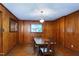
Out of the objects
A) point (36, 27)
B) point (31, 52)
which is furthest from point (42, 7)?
point (36, 27)

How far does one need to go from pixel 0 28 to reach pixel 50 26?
21.2 ft

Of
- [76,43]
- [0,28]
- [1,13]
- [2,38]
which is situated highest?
[1,13]

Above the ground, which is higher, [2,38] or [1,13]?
[1,13]

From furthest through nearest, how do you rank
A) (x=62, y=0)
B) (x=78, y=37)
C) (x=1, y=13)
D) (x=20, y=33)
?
(x=20, y=33)
(x=78, y=37)
(x=1, y=13)
(x=62, y=0)

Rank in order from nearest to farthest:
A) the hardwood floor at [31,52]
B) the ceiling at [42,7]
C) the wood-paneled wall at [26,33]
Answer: the ceiling at [42,7]
the hardwood floor at [31,52]
the wood-paneled wall at [26,33]

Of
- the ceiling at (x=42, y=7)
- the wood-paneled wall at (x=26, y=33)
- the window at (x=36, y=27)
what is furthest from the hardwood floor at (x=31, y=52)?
the window at (x=36, y=27)

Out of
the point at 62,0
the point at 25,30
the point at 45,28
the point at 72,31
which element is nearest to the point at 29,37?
the point at 25,30

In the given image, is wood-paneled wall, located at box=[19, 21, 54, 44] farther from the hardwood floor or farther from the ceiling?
the ceiling

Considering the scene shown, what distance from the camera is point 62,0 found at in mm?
1067

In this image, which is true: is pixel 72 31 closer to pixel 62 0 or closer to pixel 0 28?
pixel 0 28

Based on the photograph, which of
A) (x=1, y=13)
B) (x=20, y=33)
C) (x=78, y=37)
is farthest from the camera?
(x=20, y=33)

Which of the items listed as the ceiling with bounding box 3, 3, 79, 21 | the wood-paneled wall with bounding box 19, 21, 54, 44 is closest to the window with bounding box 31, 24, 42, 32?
the wood-paneled wall with bounding box 19, 21, 54, 44

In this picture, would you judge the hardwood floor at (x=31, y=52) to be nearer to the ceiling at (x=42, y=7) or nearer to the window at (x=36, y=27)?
the ceiling at (x=42, y=7)

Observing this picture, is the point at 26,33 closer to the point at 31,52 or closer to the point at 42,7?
the point at 31,52
